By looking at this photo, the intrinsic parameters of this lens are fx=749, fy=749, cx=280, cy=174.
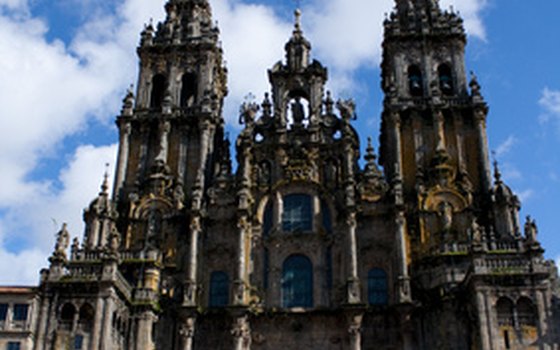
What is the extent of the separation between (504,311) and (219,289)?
52.1 ft

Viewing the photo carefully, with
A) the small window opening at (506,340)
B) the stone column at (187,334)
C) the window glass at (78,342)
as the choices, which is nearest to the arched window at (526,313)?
the small window opening at (506,340)

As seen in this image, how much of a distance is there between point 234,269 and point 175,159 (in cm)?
888

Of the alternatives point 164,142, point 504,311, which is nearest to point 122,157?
point 164,142

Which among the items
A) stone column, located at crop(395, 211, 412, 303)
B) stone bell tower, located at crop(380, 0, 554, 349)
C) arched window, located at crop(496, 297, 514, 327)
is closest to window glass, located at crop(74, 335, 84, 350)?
stone column, located at crop(395, 211, 412, 303)

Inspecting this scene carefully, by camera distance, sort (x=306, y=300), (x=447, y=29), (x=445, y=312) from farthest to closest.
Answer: (x=447, y=29), (x=306, y=300), (x=445, y=312)

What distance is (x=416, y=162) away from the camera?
45656 millimetres

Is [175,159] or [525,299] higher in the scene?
[175,159]

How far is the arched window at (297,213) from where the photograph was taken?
44094 millimetres

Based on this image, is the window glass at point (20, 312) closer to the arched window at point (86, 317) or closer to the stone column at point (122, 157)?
the arched window at point (86, 317)

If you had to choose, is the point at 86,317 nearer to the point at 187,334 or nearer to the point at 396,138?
the point at 187,334

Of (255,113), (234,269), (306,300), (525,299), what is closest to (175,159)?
(255,113)

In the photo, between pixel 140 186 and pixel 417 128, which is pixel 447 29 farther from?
pixel 140 186

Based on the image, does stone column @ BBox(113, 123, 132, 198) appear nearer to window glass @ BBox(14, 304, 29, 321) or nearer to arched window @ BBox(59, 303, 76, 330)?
arched window @ BBox(59, 303, 76, 330)

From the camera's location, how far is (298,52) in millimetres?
→ 50531
